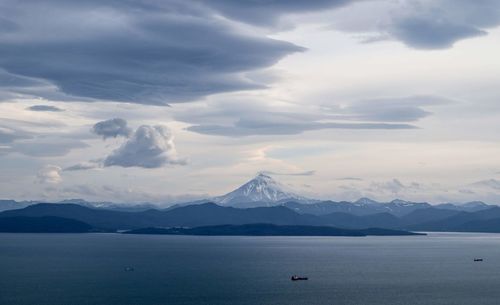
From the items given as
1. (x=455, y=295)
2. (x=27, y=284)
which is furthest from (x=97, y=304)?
(x=455, y=295)

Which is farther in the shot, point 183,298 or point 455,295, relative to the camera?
point 455,295

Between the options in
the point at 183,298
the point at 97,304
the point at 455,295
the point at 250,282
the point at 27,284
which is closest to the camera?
the point at 97,304

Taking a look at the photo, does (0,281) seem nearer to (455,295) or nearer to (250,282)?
(250,282)

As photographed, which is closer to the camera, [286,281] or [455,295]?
[455,295]

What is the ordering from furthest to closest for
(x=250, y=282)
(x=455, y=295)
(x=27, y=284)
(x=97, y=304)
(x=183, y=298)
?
1. (x=250, y=282)
2. (x=27, y=284)
3. (x=455, y=295)
4. (x=183, y=298)
5. (x=97, y=304)

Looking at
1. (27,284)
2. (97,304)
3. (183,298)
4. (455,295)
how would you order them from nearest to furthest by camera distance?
(97,304) → (183,298) → (455,295) → (27,284)

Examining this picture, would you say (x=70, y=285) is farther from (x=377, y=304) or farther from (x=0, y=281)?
(x=377, y=304)

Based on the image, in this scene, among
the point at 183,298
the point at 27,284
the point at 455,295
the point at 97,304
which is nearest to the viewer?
the point at 97,304

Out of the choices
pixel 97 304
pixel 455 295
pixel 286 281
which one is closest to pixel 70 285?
pixel 97 304
